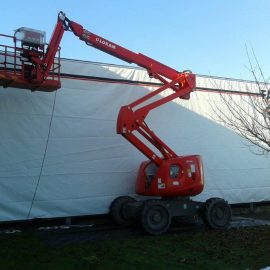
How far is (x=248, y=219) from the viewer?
13828 millimetres

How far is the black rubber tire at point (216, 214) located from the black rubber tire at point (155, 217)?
1109 millimetres

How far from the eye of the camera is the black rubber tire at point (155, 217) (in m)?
10.9

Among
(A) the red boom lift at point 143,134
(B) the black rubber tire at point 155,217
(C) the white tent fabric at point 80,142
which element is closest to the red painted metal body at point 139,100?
(A) the red boom lift at point 143,134

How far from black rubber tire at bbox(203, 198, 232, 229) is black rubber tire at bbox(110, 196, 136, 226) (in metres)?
2.08

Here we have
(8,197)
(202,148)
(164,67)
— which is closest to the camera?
(8,197)

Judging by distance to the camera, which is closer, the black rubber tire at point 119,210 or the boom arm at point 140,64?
the boom arm at point 140,64

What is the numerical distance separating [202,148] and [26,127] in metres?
5.87

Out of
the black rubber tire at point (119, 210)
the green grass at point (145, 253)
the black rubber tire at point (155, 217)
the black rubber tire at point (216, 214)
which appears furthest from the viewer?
the black rubber tire at point (119, 210)

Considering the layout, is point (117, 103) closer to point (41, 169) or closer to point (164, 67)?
point (164, 67)

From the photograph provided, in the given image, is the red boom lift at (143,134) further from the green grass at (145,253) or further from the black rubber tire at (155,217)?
the green grass at (145,253)

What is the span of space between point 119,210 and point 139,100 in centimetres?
306

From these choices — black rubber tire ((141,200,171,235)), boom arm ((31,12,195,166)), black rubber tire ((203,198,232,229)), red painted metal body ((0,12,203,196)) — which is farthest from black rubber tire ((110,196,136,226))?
black rubber tire ((203,198,232,229))

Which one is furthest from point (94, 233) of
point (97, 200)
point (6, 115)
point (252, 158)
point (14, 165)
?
point (252, 158)

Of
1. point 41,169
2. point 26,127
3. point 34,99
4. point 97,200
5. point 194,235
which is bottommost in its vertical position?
point 194,235
